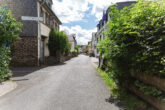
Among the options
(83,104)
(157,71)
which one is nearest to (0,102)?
(83,104)

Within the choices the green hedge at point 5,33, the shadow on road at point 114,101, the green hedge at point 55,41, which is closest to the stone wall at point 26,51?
the green hedge at point 55,41

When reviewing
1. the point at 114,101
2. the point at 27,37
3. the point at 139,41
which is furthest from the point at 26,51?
the point at 139,41

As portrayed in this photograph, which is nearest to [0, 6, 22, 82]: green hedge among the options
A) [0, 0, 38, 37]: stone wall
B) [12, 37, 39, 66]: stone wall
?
[12, 37, 39, 66]: stone wall

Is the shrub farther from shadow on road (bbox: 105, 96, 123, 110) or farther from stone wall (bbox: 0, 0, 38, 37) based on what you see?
stone wall (bbox: 0, 0, 38, 37)

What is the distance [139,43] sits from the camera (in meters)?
2.88

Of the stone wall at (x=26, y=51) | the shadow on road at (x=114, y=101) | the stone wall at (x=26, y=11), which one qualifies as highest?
the stone wall at (x=26, y=11)

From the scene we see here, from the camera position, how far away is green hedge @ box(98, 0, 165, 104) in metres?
2.53

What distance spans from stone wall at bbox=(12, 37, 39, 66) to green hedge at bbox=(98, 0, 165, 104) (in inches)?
357

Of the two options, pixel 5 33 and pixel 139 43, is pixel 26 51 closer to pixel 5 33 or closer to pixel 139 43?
pixel 5 33

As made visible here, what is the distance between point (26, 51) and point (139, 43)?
11020 millimetres

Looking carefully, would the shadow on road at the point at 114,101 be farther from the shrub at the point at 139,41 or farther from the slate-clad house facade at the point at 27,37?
the slate-clad house facade at the point at 27,37

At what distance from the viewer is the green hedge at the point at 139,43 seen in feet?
8.29

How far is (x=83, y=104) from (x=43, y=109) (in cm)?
111

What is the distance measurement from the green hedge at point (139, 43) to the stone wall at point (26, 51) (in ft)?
29.8
